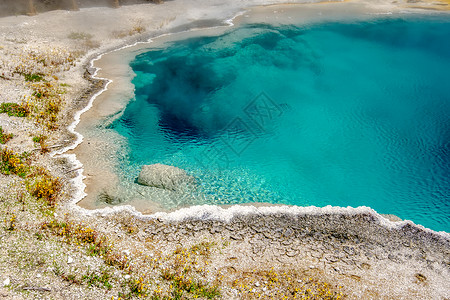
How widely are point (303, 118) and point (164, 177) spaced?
33.5 feet

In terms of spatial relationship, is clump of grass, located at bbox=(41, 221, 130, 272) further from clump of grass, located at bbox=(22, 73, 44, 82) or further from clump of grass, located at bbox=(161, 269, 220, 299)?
clump of grass, located at bbox=(22, 73, 44, 82)

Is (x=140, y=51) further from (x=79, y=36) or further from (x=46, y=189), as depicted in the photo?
(x=46, y=189)

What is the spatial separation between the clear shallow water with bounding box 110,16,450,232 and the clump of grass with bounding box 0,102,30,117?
4.56m

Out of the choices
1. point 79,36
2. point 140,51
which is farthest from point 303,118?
point 79,36

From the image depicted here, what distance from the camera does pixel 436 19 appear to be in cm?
3516

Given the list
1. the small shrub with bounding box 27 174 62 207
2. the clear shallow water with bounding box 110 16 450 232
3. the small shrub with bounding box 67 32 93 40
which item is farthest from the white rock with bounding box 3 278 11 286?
the small shrub with bounding box 67 32 93 40

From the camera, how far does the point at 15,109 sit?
1720 cm

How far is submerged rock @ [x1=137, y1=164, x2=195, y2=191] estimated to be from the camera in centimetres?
1441

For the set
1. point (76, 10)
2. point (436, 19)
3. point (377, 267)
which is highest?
point (76, 10)

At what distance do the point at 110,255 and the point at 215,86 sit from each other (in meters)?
15.8

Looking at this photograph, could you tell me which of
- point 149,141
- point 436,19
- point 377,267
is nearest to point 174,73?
point 149,141

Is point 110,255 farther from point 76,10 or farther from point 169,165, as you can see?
point 76,10

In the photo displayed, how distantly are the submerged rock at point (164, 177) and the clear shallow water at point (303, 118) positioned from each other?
2.22ft

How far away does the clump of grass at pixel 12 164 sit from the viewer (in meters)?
13.2
